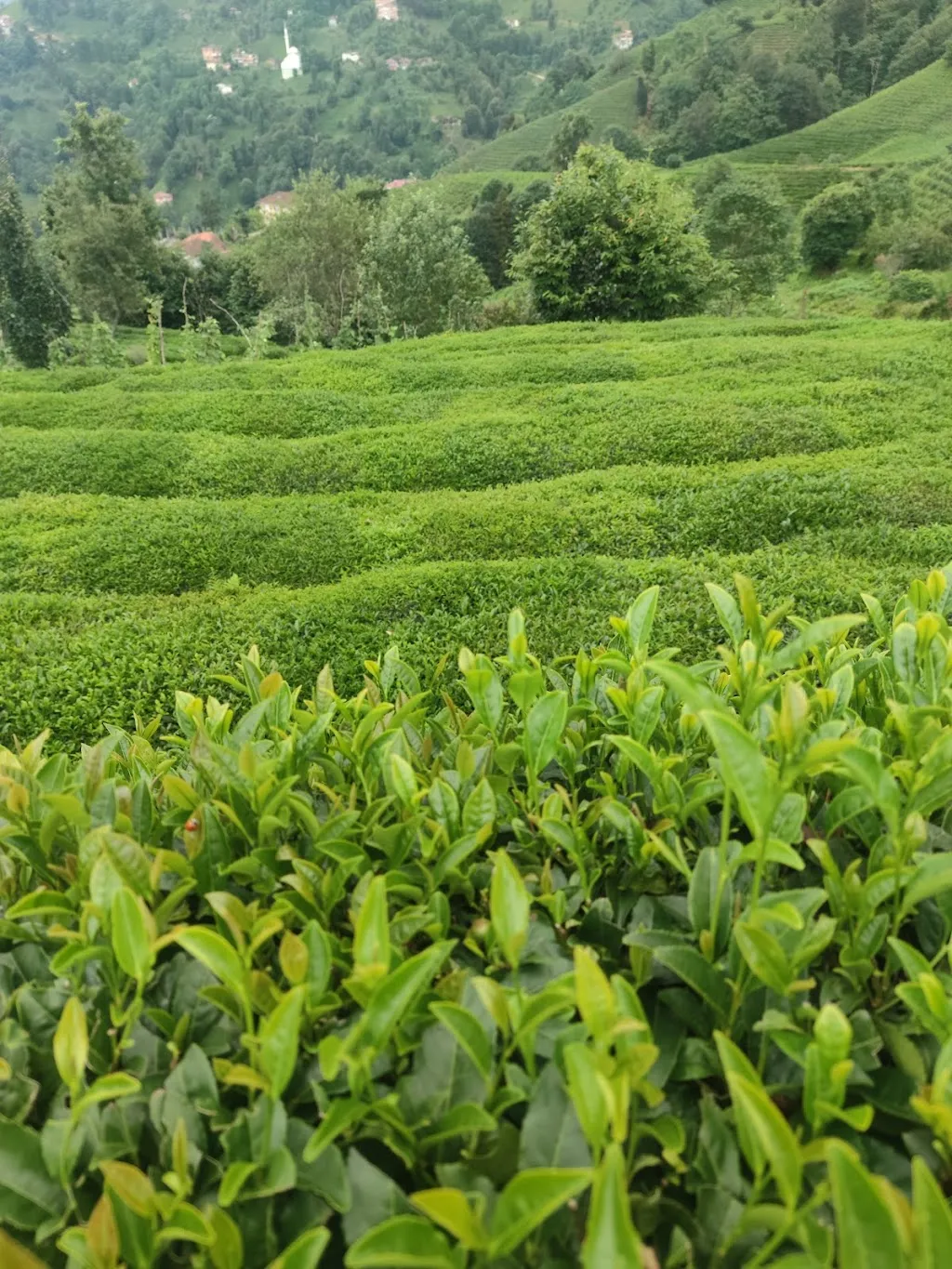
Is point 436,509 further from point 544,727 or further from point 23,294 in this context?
point 23,294

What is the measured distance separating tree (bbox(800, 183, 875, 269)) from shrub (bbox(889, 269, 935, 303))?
8470mm

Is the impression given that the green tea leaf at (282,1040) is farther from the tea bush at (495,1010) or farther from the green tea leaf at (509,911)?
the green tea leaf at (509,911)

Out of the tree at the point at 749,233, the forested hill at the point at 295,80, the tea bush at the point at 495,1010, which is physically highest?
the forested hill at the point at 295,80

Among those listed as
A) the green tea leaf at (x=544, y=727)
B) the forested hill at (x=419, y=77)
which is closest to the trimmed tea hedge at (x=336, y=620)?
the green tea leaf at (x=544, y=727)

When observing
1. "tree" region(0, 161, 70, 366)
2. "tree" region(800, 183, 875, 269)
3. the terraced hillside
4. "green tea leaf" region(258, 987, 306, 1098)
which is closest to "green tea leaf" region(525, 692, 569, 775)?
"green tea leaf" region(258, 987, 306, 1098)

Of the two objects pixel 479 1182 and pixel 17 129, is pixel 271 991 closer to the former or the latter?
pixel 479 1182

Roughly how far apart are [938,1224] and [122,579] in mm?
5508

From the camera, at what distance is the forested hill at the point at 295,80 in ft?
295

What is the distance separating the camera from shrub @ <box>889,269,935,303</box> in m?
22.8

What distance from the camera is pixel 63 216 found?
29156 millimetres

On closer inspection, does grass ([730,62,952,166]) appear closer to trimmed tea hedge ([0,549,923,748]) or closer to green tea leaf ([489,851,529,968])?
trimmed tea hedge ([0,549,923,748])

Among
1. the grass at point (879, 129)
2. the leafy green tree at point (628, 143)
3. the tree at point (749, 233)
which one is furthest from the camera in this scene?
the leafy green tree at point (628, 143)

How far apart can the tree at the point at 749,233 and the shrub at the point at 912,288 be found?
340 cm

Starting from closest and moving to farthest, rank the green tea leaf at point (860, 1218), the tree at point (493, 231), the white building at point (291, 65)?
the green tea leaf at point (860, 1218)
the tree at point (493, 231)
the white building at point (291, 65)
